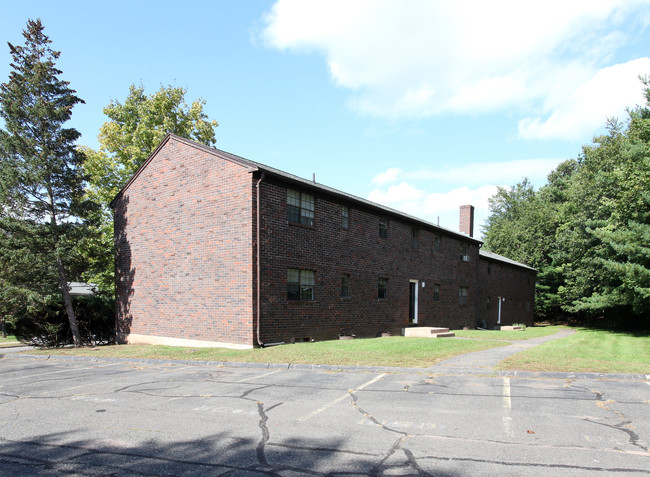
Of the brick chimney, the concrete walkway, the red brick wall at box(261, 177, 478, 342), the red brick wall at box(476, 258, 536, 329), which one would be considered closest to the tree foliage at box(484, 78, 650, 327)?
the red brick wall at box(476, 258, 536, 329)

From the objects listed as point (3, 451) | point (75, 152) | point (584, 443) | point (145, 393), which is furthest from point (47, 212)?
point (584, 443)

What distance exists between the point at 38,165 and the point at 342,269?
12.7 metres

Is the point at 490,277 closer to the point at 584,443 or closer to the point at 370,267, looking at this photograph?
the point at 370,267

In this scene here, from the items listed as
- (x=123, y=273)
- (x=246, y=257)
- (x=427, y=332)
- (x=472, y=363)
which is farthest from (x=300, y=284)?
(x=123, y=273)

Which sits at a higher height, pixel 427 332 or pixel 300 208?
pixel 300 208

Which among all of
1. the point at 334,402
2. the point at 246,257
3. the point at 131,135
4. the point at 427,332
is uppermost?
the point at 131,135

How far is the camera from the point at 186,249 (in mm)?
16953

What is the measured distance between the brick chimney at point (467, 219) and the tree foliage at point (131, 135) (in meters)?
21.2

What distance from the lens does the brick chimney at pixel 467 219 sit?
37156 millimetres

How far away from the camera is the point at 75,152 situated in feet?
61.0

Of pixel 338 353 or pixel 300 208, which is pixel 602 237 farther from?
pixel 338 353

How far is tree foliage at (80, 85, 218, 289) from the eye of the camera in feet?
97.2

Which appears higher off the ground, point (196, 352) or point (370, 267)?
point (370, 267)

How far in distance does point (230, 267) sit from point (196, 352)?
301 cm
